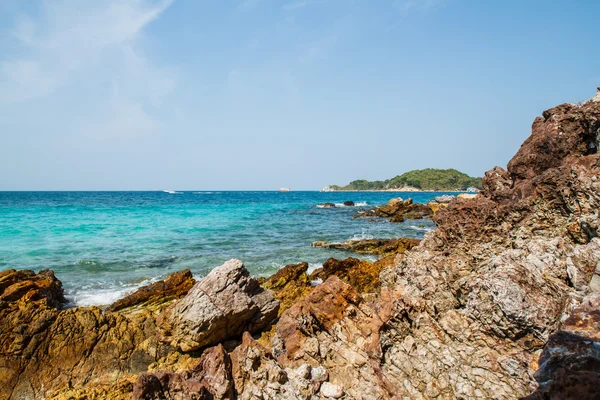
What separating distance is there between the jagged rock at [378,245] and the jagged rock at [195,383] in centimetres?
1403

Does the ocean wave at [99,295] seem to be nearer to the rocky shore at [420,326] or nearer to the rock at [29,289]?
the rock at [29,289]

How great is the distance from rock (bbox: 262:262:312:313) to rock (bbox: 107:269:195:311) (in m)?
2.79

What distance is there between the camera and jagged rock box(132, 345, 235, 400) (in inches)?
171

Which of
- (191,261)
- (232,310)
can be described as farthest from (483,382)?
(191,261)

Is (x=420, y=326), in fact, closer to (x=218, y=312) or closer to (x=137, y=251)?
(x=218, y=312)

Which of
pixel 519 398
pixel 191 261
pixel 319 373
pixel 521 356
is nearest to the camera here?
pixel 519 398

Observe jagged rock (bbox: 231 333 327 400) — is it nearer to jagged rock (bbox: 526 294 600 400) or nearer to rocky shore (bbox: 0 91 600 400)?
rocky shore (bbox: 0 91 600 400)

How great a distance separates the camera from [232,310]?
7.77m

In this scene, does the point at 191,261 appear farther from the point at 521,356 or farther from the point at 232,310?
the point at 521,356

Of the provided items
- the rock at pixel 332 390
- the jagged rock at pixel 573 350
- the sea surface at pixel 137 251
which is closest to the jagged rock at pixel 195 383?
the rock at pixel 332 390

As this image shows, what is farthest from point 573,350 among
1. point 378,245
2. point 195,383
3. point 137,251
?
point 137,251

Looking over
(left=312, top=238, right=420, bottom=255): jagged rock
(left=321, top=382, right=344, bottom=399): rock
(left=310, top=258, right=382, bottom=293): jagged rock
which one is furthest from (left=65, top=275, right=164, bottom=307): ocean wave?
(left=312, top=238, right=420, bottom=255): jagged rock

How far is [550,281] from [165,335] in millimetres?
7396

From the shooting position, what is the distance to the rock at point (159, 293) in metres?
10.5
